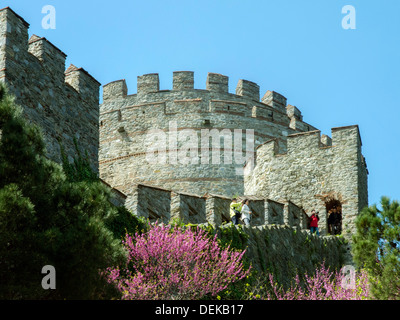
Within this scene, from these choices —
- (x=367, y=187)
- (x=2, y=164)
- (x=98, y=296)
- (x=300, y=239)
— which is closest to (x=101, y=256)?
(x=98, y=296)

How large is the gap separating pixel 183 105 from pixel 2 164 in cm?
2246

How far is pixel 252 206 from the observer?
2433 cm

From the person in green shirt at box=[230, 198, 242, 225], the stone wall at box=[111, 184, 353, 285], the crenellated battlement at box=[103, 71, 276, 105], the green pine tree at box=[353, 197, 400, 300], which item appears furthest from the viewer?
the crenellated battlement at box=[103, 71, 276, 105]

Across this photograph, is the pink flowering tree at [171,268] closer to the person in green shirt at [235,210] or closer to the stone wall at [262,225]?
the stone wall at [262,225]

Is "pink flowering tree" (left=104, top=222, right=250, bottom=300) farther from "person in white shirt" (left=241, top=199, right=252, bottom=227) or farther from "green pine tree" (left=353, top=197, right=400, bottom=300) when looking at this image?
"person in white shirt" (left=241, top=199, right=252, bottom=227)

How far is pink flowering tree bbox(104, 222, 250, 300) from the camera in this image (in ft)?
47.9

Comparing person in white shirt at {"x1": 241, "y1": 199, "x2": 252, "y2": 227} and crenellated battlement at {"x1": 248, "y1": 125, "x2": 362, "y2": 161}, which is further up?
crenellated battlement at {"x1": 248, "y1": 125, "x2": 362, "y2": 161}

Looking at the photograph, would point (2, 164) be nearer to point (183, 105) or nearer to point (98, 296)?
point (98, 296)

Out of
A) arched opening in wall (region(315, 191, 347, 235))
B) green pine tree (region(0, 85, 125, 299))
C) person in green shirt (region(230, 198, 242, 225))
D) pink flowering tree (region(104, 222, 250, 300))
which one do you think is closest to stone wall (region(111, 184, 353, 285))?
person in green shirt (region(230, 198, 242, 225))

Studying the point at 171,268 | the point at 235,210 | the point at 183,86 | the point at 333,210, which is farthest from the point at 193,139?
the point at 171,268

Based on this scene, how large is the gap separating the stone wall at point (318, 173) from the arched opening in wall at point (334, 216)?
1.31 ft

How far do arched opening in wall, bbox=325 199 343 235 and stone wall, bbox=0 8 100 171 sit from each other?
455 inches

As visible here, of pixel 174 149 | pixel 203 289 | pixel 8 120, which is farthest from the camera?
pixel 174 149

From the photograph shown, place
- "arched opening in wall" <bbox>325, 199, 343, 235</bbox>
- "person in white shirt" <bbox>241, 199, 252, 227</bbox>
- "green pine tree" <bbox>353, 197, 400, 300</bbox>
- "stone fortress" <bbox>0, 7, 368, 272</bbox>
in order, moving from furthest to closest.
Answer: "arched opening in wall" <bbox>325, 199, 343, 235</bbox> < "person in white shirt" <bbox>241, 199, 252, 227</bbox> < "stone fortress" <bbox>0, 7, 368, 272</bbox> < "green pine tree" <bbox>353, 197, 400, 300</bbox>
